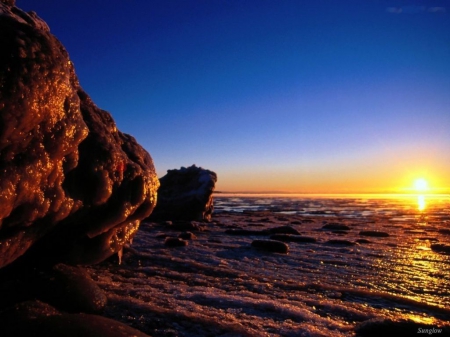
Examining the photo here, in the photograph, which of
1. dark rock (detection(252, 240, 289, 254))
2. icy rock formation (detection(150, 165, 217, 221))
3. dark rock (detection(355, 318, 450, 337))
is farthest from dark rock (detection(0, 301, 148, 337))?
icy rock formation (detection(150, 165, 217, 221))

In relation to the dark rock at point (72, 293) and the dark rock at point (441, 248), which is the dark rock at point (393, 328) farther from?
the dark rock at point (441, 248)

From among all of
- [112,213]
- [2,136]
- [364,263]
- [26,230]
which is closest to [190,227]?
[364,263]

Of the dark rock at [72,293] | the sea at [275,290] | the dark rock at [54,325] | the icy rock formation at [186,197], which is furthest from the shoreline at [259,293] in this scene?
the icy rock formation at [186,197]

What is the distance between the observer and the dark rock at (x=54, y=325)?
219 centimetres

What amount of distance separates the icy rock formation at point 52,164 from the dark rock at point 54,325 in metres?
0.53

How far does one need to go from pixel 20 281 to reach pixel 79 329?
4.42 feet

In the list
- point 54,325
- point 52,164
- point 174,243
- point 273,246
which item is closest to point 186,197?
point 174,243

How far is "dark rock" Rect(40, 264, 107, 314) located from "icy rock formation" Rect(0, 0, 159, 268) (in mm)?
428

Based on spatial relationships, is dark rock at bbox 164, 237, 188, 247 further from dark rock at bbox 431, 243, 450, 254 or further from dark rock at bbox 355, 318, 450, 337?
dark rock at bbox 431, 243, 450, 254

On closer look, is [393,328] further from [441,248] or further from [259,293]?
[441,248]

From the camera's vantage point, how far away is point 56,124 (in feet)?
9.18

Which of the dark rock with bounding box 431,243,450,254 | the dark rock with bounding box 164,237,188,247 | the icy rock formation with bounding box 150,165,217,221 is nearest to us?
the dark rock with bounding box 164,237,188,247

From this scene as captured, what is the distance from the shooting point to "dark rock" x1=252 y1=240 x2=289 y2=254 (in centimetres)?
694

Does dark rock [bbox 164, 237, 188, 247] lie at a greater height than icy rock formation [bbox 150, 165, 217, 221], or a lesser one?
lesser
